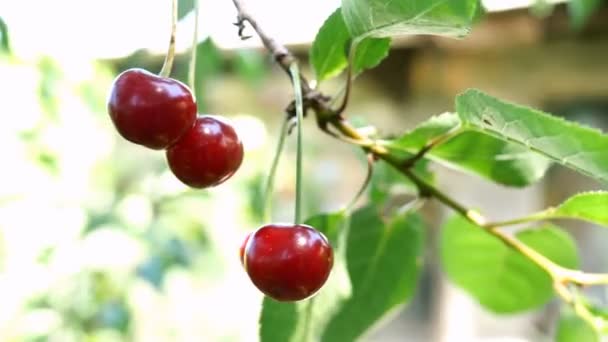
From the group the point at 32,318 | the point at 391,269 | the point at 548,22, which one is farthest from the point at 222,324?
the point at 391,269

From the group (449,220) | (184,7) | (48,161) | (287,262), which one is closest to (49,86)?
(48,161)

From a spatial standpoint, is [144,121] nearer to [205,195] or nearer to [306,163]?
[205,195]

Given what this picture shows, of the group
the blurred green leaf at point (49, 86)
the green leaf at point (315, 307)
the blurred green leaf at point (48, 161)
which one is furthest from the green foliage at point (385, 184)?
the blurred green leaf at point (48, 161)

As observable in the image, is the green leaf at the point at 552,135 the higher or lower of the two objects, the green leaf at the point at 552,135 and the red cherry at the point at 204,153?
the higher

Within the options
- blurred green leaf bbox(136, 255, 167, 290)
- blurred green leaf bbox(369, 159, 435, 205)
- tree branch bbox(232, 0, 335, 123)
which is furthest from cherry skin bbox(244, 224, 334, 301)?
blurred green leaf bbox(136, 255, 167, 290)

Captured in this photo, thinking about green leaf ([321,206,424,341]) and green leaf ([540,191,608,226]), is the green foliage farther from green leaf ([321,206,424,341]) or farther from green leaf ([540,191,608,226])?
green leaf ([540,191,608,226])

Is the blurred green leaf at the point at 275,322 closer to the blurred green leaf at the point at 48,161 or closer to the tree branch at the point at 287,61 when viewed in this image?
the tree branch at the point at 287,61
